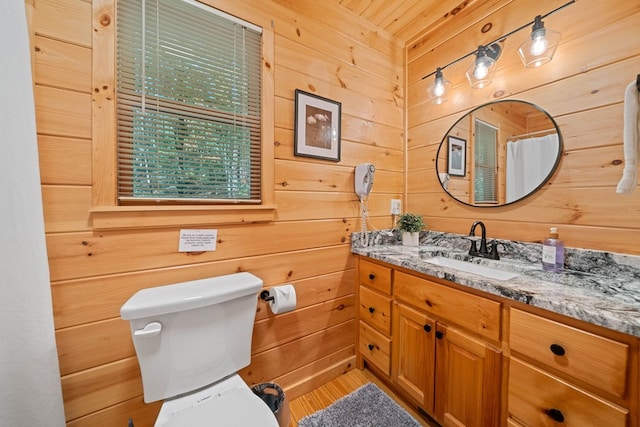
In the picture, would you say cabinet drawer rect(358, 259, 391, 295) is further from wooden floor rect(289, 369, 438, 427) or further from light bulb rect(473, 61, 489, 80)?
light bulb rect(473, 61, 489, 80)

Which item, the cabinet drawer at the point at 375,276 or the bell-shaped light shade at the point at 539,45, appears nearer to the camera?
the bell-shaped light shade at the point at 539,45

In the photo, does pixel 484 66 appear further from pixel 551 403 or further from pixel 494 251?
pixel 551 403

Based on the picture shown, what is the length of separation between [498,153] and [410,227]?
683 mm

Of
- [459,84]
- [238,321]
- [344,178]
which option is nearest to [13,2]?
[238,321]

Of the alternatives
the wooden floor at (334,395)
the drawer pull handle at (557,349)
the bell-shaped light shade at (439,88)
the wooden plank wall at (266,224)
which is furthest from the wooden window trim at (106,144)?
the bell-shaped light shade at (439,88)

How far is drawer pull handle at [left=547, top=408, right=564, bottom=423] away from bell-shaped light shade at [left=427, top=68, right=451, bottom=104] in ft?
5.49

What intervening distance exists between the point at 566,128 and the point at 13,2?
7.35 feet

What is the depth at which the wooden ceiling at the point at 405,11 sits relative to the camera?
1.54 m

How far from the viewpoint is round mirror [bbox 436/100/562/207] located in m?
1.26

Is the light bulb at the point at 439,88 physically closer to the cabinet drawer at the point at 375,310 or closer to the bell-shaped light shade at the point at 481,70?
the bell-shaped light shade at the point at 481,70

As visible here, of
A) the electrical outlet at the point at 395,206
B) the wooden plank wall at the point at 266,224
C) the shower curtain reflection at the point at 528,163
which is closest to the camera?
the wooden plank wall at the point at 266,224

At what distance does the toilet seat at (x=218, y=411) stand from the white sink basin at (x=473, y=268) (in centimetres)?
107

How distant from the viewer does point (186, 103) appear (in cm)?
110

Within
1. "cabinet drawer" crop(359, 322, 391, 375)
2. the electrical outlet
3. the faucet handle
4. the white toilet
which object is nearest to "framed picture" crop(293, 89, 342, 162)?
the electrical outlet
